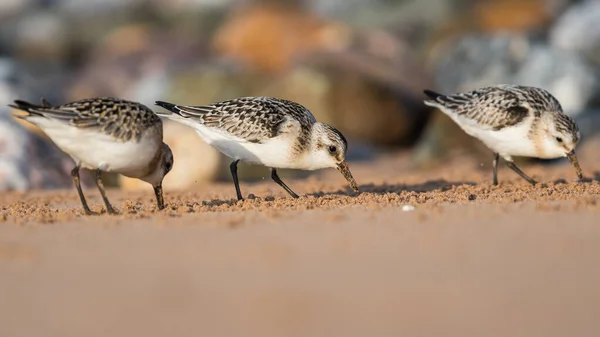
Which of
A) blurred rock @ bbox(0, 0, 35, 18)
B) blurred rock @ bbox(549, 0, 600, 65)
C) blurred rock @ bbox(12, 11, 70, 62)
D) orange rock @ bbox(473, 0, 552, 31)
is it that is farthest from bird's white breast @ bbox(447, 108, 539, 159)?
blurred rock @ bbox(0, 0, 35, 18)

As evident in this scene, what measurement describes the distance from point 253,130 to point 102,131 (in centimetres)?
186

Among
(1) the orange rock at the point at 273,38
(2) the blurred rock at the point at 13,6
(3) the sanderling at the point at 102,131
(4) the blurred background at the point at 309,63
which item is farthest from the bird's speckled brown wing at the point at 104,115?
(2) the blurred rock at the point at 13,6

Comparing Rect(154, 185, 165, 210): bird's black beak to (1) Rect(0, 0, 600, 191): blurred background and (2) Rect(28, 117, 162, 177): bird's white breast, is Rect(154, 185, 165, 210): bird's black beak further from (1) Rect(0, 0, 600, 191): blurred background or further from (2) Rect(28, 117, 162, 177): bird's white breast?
(1) Rect(0, 0, 600, 191): blurred background

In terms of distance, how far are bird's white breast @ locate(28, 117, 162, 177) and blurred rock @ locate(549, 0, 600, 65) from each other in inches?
657

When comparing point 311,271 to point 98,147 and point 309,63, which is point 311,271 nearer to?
point 98,147

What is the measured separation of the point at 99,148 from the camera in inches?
307

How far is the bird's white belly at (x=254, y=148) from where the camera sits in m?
9.07

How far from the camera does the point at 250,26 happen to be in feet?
90.9

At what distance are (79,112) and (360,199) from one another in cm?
284

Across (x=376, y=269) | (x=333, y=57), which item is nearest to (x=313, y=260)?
(x=376, y=269)

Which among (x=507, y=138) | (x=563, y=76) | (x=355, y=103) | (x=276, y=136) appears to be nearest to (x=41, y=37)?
(x=355, y=103)

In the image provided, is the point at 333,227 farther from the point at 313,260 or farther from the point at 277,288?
the point at 277,288

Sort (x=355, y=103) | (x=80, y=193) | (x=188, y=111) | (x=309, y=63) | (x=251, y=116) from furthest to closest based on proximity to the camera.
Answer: (x=309, y=63) < (x=355, y=103) < (x=188, y=111) < (x=251, y=116) < (x=80, y=193)

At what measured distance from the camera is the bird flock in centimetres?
778
